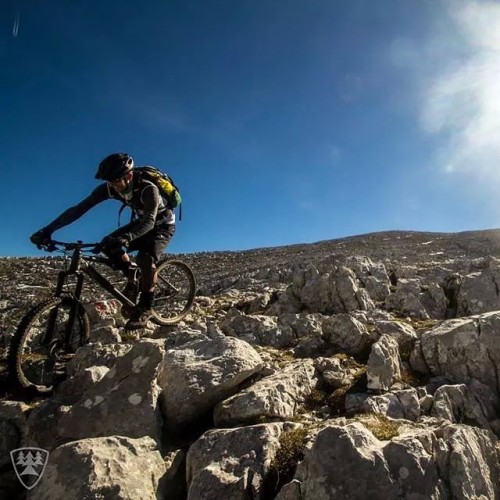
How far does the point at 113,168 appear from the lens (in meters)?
11.4

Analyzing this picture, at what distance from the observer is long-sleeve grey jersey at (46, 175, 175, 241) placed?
449 inches

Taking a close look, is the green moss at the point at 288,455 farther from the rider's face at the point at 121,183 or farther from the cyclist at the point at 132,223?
the rider's face at the point at 121,183

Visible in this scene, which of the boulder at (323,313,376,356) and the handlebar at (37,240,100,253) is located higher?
the handlebar at (37,240,100,253)

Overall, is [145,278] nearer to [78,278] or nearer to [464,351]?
[78,278]

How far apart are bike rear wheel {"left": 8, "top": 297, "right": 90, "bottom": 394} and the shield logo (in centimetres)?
193

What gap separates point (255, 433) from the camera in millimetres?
7113

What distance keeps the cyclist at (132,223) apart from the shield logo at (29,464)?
4.89 m

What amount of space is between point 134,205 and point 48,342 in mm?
4667

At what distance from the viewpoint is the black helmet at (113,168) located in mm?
11352

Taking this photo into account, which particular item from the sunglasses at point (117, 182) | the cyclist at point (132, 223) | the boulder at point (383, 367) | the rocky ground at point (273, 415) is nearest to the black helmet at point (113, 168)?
the cyclist at point (132, 223)

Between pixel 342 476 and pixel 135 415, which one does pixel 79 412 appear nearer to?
A: pixel 135 415

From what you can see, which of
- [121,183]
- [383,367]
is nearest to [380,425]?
[383,367]

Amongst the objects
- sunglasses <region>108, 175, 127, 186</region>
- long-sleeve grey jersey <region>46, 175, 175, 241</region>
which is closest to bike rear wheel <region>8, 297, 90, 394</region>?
long-sleeve grey jersey <region>46, 175, 175, 241</region>

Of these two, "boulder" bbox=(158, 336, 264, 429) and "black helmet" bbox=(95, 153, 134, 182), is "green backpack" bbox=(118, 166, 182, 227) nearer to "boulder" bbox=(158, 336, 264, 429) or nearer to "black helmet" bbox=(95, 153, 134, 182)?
"black helmet" bbox=(95, 153, 134, 182)
